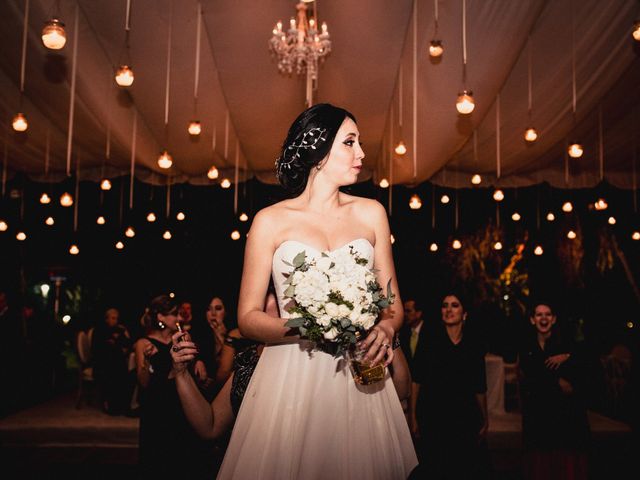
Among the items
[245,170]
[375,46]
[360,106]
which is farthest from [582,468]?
[245,170]

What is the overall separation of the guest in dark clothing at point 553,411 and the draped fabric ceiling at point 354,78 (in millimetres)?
2605

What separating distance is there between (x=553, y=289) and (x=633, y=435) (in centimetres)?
540

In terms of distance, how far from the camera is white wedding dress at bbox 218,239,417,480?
1451 millimetres

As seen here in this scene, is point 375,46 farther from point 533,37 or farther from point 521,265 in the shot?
point 521,265

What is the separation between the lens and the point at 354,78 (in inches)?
282

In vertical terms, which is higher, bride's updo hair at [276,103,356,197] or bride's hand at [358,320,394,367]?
bride's updo hair at [276,103,356,197]

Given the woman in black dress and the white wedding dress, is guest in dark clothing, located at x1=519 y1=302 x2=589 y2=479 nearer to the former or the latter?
the woman in black dress

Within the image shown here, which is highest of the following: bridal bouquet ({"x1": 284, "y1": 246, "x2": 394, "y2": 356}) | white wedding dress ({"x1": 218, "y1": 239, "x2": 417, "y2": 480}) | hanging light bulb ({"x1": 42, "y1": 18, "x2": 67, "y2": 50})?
hanging light bulb ({"x1": 42, "y1": 18, "x2": 67, "y2": 50})

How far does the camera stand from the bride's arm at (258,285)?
154 centimetres

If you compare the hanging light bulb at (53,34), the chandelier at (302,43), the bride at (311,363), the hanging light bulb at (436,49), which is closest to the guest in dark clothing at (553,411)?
the hanging light bulb at (436,49)

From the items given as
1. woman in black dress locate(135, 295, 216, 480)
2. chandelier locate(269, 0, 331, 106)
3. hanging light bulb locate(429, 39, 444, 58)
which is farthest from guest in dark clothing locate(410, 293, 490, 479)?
chandelier locate(269, 0, 331, 106)

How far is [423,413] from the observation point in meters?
4.48

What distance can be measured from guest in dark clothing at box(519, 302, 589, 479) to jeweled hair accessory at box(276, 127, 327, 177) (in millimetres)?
3248

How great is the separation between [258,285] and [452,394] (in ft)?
10.1
